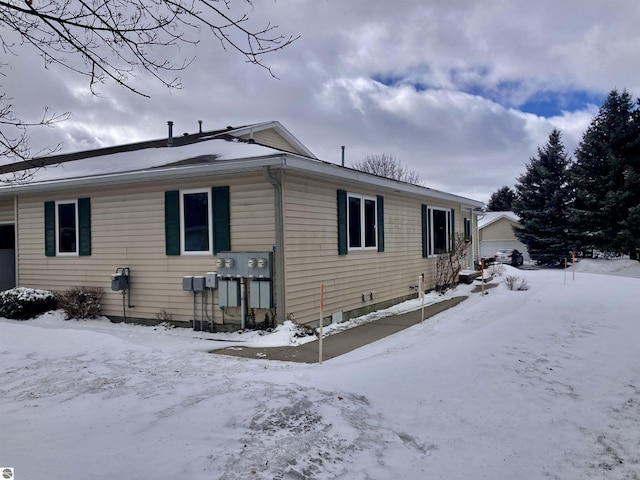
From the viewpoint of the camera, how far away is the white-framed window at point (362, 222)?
31.8ft

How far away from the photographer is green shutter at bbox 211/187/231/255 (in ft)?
26.6

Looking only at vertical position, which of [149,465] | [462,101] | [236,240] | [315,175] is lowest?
[149,465]

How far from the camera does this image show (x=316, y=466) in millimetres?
3211

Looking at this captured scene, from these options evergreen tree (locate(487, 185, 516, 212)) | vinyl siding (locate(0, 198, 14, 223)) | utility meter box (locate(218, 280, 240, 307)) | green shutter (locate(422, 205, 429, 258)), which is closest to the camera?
utility meter box (locate(218, 280, 240, 307))

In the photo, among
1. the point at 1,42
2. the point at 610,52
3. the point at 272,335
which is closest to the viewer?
the point at 1,42

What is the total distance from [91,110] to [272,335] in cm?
426

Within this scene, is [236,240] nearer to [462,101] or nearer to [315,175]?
[315,175]

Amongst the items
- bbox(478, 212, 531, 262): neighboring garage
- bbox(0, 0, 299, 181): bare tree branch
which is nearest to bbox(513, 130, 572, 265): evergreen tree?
bbox(478, 212, 531, 262): neighboring garage

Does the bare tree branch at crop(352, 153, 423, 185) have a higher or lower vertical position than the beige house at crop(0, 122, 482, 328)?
higher

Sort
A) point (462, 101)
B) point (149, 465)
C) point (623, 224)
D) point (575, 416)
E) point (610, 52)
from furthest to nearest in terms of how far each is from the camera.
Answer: point (623, 224)
point (462, 101)
point (610, 52)
point (575, 416)
point (149, 465)

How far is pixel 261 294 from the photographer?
772 cm

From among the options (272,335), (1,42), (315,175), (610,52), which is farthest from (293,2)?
(610,52)

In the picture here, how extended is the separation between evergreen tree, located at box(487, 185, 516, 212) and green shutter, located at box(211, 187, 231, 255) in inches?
1878

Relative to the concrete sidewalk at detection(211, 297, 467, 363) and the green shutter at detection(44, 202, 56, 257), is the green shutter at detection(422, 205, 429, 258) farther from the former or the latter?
the green shutter at detection(44, 202, 56, 257)
